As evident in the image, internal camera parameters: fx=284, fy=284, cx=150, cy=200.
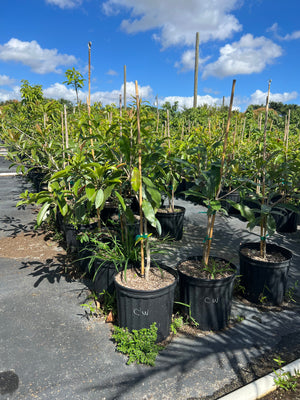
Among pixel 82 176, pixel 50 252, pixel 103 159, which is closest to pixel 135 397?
pixel 82 176

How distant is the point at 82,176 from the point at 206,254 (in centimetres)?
128

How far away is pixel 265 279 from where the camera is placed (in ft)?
8.63

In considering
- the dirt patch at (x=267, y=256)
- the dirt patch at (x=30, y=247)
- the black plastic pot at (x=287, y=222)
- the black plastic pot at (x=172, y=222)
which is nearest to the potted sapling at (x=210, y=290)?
the dirt patch at (x=267, y=256)

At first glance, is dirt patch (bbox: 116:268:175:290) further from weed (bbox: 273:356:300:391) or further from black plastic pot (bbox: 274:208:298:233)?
black plastic pot (bbox: 274:208:298:233)

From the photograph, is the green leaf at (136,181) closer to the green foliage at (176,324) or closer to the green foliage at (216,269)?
the green foliage at (216,269)

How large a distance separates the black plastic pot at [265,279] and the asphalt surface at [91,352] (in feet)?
0.43

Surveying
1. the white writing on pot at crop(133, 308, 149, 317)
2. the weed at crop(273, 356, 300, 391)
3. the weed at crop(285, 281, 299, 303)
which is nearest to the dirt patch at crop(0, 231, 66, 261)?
the white writing on pot at crop(133, 308, 149, 317)

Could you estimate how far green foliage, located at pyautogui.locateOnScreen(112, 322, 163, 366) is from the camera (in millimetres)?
1994

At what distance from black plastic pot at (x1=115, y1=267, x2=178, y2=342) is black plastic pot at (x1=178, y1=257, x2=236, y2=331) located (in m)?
0.21

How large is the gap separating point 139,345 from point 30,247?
2664mm

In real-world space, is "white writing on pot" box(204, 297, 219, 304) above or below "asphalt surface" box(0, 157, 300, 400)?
above

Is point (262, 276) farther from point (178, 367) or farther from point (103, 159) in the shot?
point (103, 159)

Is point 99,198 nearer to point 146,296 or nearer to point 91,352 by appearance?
point 146,296

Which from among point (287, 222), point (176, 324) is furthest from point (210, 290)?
point (287, 222)
